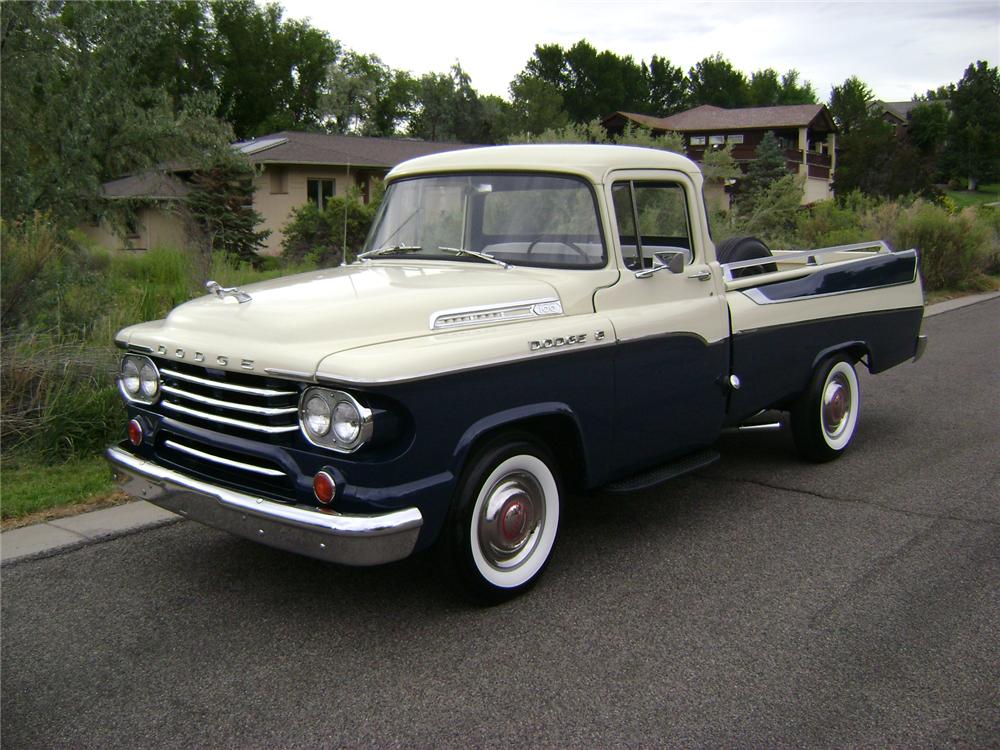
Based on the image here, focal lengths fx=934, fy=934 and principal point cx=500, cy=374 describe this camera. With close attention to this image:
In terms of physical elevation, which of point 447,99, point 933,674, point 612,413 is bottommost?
point 933,674

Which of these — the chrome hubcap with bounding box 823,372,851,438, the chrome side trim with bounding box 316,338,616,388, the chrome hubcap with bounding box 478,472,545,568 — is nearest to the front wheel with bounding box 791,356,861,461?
the chrome hubcap with bounding box 823,372,851,438

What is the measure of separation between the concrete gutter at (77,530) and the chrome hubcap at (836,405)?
4212 millimetres

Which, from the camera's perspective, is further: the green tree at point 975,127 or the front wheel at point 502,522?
the green tree at point 975,127

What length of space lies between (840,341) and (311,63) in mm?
54772

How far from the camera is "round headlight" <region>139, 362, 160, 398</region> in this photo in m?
4.30

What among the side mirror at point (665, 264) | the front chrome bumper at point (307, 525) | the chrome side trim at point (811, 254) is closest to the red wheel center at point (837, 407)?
the chrome side trim at point (811, 254)

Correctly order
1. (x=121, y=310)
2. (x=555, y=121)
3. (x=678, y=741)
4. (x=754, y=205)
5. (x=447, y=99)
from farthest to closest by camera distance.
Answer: (x=555, y=121)
(x=447, y=99)
(x=754, y=205)
(x=121, y=310)
(x=678, y=741)

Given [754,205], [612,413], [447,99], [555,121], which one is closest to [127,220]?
[612,413]

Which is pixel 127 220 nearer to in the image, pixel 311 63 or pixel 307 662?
pixel 307 662

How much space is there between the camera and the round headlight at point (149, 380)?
14.1ft

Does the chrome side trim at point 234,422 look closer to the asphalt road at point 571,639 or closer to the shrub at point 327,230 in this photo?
the asphalt road at point 571,639

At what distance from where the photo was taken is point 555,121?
6919 centimetres

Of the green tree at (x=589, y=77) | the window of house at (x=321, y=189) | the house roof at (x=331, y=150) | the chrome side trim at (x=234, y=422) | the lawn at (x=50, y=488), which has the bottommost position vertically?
the lawn at (x=50, y=488)

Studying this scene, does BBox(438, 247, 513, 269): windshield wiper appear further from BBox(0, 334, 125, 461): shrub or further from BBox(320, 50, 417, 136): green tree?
BBox(320, 50, 417, 136): green tree
